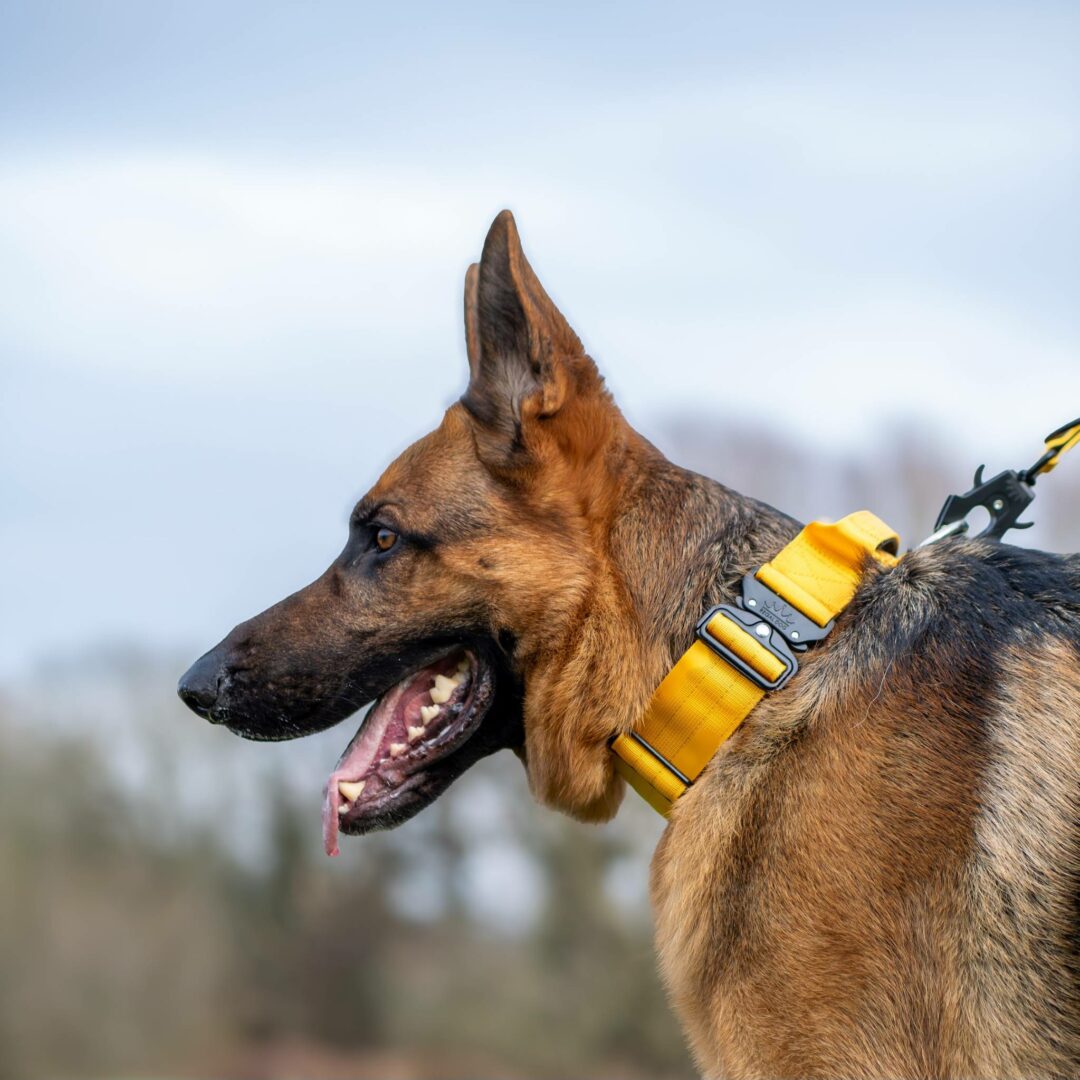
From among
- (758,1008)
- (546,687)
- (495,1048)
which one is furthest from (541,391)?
(495,1048)

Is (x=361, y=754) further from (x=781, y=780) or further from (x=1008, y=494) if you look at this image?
(x=1008, y=494)

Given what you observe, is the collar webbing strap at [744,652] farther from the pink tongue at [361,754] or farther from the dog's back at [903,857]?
the pink tongue at [361,754]

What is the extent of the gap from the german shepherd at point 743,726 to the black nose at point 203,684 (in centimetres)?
1

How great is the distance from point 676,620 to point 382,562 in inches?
42.0

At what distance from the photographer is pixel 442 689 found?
155 inches

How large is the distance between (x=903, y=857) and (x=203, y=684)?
8.04 ft

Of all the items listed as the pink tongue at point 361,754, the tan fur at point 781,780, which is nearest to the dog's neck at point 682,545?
the tan fur at point 781,780

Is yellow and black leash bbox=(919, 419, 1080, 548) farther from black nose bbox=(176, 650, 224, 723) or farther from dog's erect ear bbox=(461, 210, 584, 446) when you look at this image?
black nose bbox=(176, 650, 224, 723)

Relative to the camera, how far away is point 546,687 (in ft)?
12.3

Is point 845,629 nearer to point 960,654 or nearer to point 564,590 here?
point 960,654

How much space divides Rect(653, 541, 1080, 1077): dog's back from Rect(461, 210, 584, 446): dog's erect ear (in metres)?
1.26

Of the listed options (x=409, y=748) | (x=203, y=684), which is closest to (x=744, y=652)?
(x=409, y=748)

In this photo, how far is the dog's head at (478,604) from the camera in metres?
3.72

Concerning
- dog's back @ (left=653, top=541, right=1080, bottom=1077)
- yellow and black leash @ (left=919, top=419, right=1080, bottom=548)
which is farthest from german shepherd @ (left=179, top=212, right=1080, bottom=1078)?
yellow and black leash @ (left=919, top=419, right=1080, bottom=548)
